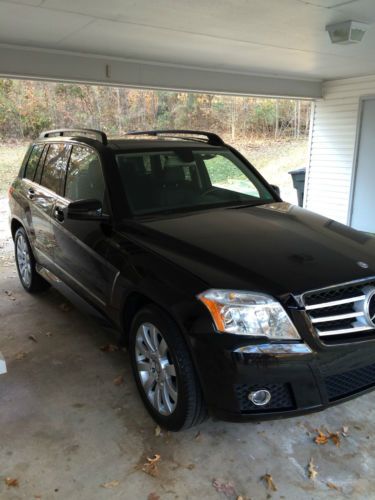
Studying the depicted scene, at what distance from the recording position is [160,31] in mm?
4840

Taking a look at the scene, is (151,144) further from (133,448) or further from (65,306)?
(133,448)

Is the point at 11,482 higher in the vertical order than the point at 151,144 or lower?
lower

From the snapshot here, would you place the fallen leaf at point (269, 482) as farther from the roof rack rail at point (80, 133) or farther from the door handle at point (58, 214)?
the roof rack rail at point (80, 133)

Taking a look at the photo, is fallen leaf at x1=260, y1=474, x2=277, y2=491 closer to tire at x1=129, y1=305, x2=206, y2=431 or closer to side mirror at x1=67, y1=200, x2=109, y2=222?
tire at x1=129, y1=305, x2=206, y2=431

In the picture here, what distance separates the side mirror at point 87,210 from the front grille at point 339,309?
5.10ft

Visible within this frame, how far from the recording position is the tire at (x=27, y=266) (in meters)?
4.71

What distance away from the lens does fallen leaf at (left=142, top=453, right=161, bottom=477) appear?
7.70 ft

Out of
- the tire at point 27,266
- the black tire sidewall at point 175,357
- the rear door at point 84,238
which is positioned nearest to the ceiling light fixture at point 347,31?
the rear door at point 84,238

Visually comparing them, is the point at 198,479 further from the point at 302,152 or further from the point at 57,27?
the point at 302,152

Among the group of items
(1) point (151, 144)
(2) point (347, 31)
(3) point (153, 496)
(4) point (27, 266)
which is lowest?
(3) point (153, 496)

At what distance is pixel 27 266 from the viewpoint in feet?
15.9

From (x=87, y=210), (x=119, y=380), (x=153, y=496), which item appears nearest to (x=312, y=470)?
(x=153, y=496)

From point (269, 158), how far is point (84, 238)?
17625 mm

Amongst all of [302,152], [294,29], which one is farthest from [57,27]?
[302,152]
